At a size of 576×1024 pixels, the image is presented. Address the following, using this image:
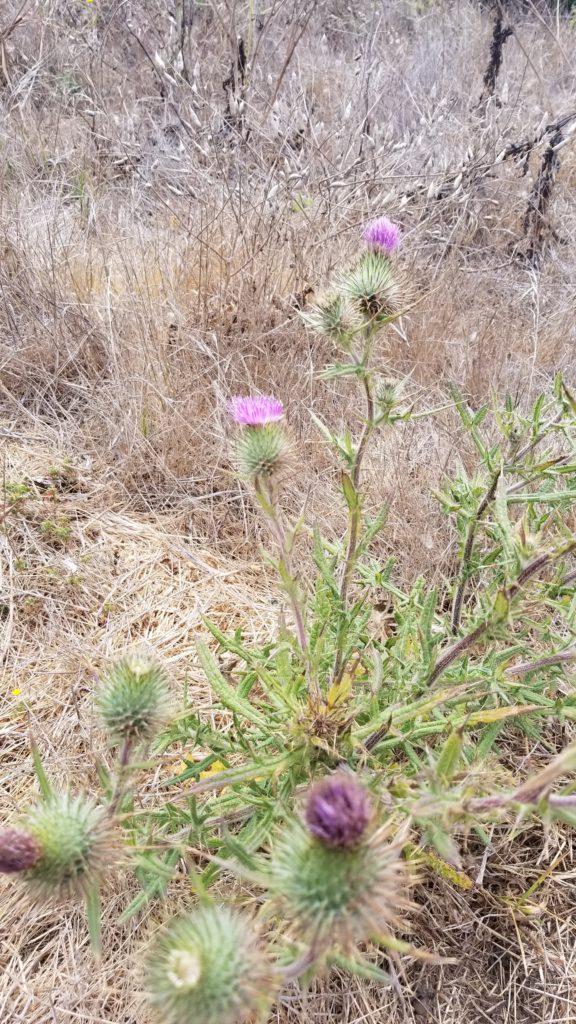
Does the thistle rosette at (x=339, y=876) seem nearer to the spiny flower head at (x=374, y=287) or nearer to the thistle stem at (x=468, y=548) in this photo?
the thistle stem at (x=468, y=548)

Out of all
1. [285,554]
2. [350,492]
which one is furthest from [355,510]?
[285,554]

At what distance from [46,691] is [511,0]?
8043 mm

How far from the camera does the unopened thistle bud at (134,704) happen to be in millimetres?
1272

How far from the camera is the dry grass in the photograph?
1709 millimetres

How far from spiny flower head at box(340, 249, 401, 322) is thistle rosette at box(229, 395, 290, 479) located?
1.14 ft

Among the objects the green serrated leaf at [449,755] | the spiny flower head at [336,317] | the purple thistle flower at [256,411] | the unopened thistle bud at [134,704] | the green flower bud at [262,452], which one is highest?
the spiny flower head at [336,317]

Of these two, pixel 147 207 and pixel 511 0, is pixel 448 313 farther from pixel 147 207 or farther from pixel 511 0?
pixel 511 0

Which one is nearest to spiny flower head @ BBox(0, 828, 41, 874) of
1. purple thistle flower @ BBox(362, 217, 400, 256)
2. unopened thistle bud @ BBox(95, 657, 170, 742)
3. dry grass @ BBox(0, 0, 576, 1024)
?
unopened thistle bud @ BBox(95, 657, 170, 742)

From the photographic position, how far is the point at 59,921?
173 cm

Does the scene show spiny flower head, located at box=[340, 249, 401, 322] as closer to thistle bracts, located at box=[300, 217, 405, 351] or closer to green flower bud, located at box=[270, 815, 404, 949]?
thistle bracts, located at box=[300, 217, 405, 351]

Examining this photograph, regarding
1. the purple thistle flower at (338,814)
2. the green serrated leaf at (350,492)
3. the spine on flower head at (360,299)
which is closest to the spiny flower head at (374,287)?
the spine on flower head at (360,299)

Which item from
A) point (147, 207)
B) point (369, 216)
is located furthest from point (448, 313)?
point (147, 207)

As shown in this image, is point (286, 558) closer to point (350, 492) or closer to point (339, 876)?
point (350, 492)

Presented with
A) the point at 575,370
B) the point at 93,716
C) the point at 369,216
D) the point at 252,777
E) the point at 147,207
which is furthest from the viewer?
the point at 147,207
